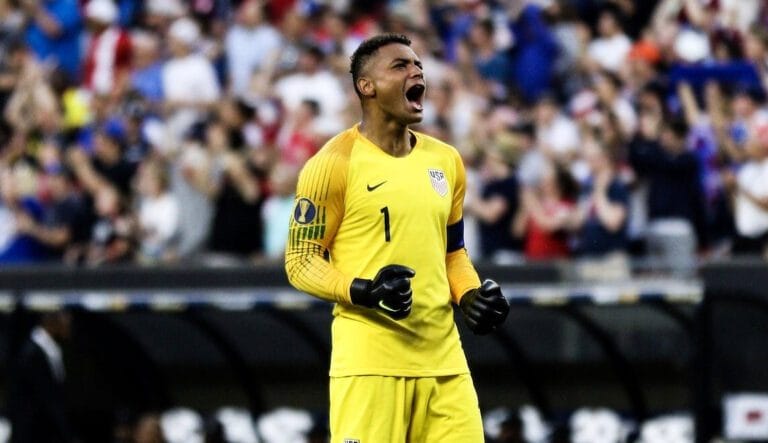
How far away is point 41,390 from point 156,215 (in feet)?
8.50

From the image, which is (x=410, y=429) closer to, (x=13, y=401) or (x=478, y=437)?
(x=478, y=437)

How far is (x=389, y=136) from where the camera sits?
23.0 feet

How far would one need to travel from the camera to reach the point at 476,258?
1330 cm

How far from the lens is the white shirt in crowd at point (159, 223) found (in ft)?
47.7

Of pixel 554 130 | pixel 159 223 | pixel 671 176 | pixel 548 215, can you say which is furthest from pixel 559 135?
pixel 159 223

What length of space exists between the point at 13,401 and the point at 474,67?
5.07 metres

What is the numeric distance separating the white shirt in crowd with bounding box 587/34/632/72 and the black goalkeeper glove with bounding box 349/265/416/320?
830 centimetres

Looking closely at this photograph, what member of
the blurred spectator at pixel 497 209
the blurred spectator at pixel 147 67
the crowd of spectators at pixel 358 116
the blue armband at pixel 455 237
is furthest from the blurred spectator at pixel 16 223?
the blue armband at pixel 455 237

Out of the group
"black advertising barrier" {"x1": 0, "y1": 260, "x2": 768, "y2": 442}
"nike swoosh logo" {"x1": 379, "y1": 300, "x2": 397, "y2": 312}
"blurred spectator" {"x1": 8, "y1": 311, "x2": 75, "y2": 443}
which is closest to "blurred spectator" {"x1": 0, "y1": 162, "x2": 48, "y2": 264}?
"black advertising barrier" {"x1": 0, "y1": 260, "x2": 768, "y2": 442}

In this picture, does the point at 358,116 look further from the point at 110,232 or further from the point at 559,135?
the point at 110,232

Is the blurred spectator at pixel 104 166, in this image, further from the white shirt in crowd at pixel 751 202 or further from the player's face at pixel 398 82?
the player's face at pixel 398 82

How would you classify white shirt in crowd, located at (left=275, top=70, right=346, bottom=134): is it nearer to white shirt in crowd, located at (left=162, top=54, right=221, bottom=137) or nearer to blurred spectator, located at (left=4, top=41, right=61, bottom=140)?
white shirt in crowd, located at (left=162, top=54, right=221, bottom=137)

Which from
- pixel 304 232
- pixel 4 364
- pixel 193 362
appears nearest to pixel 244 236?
pixel 193 362

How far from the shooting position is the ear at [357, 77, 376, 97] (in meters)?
6.95
